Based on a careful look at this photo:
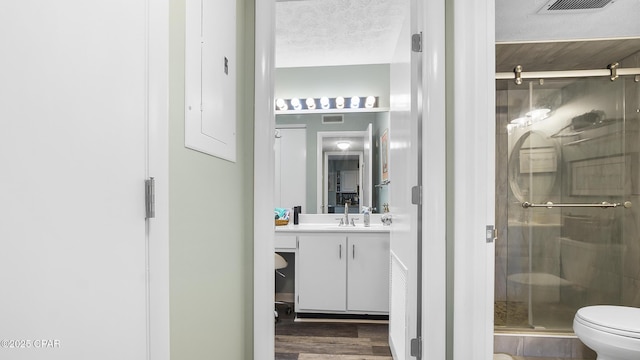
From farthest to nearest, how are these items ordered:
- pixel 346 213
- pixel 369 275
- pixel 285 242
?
pixel 346 213 → pixel 285 242 → pixel 369 275

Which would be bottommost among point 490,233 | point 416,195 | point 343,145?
point 490,233

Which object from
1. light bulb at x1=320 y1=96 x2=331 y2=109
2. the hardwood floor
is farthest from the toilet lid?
light bulb at x1=320 y1=96 x2=331 y2=109

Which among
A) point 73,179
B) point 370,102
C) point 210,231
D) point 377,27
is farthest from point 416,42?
point 370,102

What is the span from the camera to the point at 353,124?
3436 millimetres

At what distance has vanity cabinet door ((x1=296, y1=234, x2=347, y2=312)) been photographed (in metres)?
2.89

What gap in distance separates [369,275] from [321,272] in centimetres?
41

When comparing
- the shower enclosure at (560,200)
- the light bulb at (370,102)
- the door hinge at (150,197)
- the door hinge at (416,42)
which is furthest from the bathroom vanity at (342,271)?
the door hinge at (150,197)

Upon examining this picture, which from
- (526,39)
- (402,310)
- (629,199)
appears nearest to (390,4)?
(526,39)

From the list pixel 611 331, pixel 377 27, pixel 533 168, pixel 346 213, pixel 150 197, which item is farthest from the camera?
pixel 346 213

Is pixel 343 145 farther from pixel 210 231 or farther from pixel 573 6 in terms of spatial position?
pixel 210 231

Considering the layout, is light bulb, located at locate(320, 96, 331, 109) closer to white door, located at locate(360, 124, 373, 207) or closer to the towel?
white door, located at locate(360, 124, 373, 207)

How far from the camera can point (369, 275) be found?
286 centimetres

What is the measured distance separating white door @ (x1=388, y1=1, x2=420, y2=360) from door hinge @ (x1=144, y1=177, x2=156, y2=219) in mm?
1102

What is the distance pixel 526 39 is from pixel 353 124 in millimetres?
1710
